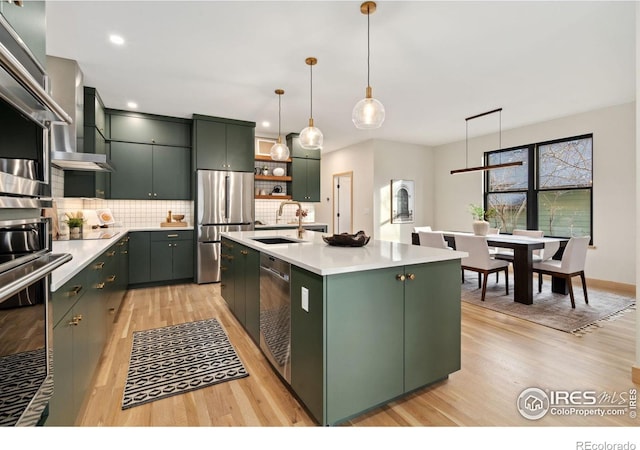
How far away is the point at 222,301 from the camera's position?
4008 mm

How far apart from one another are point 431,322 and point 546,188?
16.6 feet

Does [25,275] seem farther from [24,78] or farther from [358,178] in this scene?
[358,178]

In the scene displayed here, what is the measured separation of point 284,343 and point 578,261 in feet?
12.3

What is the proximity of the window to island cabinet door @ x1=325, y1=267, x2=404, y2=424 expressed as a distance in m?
5.08

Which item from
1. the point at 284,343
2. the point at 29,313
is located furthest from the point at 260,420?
the point at 29,313

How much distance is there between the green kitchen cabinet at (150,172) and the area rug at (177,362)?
264 cm

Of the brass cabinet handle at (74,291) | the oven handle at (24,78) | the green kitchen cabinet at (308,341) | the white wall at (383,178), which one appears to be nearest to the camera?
the oven handle at (24,78)

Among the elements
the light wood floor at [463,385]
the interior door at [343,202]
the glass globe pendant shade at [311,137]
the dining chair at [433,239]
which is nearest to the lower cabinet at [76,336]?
the light wood floor at [463,385]

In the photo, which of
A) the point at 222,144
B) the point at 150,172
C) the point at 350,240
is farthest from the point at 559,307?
the point at 150,172

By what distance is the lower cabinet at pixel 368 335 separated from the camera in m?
1.60

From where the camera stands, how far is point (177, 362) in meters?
2.39

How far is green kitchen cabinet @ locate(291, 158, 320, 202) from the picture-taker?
6.14 metres

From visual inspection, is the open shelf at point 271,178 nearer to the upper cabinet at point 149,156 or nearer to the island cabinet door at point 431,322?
the upper cabinet at point 149,156

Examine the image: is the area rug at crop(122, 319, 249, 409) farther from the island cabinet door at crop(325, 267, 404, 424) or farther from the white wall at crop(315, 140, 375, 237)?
the white wall at crop(315, 140, 375, 237)
